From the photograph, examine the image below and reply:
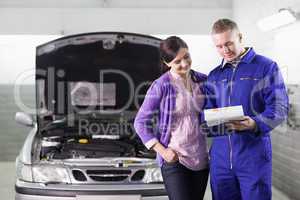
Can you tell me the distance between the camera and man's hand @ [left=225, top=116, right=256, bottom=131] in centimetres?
191

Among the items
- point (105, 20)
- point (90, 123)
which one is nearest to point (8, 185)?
point (90, 123)

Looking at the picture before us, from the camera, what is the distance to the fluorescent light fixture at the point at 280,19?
13.4ft

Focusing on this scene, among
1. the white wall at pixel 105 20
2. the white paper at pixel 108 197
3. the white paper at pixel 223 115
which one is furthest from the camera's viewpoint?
the white wall at pixel 105 20

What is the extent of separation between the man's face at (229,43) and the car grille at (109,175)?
4.75 feet

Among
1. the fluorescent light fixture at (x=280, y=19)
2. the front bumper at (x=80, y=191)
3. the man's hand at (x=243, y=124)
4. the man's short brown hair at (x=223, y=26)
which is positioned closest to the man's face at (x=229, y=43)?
the man's short brown hair at (x=223, y=26)

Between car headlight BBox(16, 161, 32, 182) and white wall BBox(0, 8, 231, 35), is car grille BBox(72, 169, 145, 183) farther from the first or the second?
white wall BBox(0, 8, 231, 35)

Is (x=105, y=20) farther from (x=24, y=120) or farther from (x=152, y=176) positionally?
(x=152, y=176)

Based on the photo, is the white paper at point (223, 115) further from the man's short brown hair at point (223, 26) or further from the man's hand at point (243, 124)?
the man's short brown hair at point (223, 26)

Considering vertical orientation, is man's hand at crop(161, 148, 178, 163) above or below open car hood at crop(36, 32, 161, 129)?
below

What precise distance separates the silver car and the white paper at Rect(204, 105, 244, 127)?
4.04 feet

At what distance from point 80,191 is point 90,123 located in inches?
44.8

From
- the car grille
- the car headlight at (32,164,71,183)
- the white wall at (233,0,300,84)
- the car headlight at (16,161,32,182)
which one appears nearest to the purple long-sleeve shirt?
the car grille

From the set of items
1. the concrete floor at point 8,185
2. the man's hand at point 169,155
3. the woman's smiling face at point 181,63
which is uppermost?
the woman's smiling face at point 181,63

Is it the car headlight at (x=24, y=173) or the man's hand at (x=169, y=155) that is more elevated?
the man's hand at (x=169, y=155)
